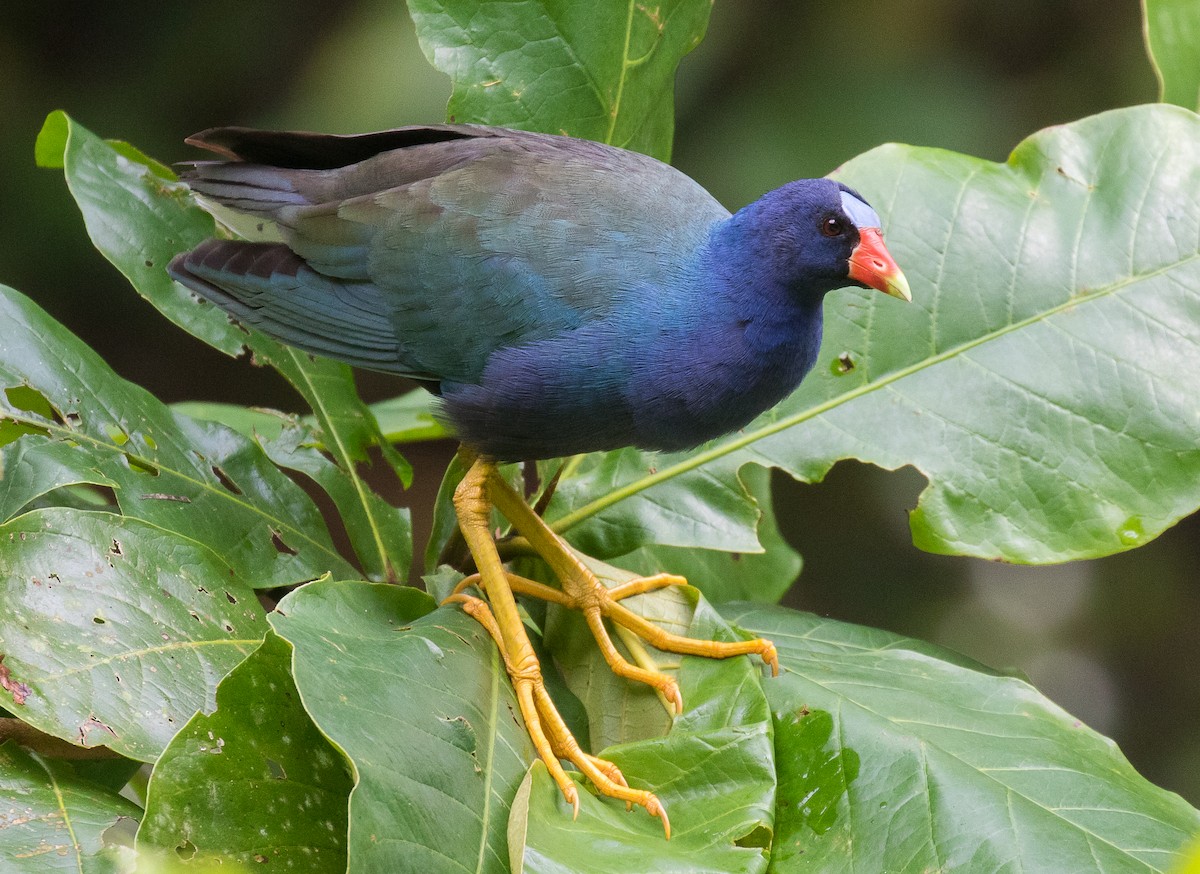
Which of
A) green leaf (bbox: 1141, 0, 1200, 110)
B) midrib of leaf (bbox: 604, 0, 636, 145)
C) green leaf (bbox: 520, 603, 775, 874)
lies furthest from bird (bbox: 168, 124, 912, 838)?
green leaf (bbox: 1141, 0, 1200, 110)

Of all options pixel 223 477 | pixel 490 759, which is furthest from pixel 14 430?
pixel 490 759

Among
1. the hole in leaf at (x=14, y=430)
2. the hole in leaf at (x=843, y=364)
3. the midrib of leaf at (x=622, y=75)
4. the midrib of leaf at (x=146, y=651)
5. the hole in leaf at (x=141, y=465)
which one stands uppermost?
the midrib of leaf at (x=622, y=75)

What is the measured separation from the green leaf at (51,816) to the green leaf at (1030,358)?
2.64 ft

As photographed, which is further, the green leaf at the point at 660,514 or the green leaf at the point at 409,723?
the green leaf at the point at 660,514

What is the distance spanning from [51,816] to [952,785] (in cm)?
100

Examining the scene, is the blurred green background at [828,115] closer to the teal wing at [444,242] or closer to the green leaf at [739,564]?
the green leaf at [739,564]

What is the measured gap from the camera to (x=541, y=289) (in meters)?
1.88

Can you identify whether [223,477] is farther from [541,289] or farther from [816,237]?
[816,237]

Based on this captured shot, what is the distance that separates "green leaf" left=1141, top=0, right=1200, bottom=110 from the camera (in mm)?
2207

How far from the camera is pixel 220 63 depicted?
13.3ft

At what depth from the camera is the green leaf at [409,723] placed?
127 centimetres

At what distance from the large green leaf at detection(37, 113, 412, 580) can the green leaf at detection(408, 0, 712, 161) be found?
18.5 inches

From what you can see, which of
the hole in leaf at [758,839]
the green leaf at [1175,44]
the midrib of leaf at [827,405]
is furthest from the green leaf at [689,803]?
the green leaf at [1175,44]

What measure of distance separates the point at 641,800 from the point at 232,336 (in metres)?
1.02
